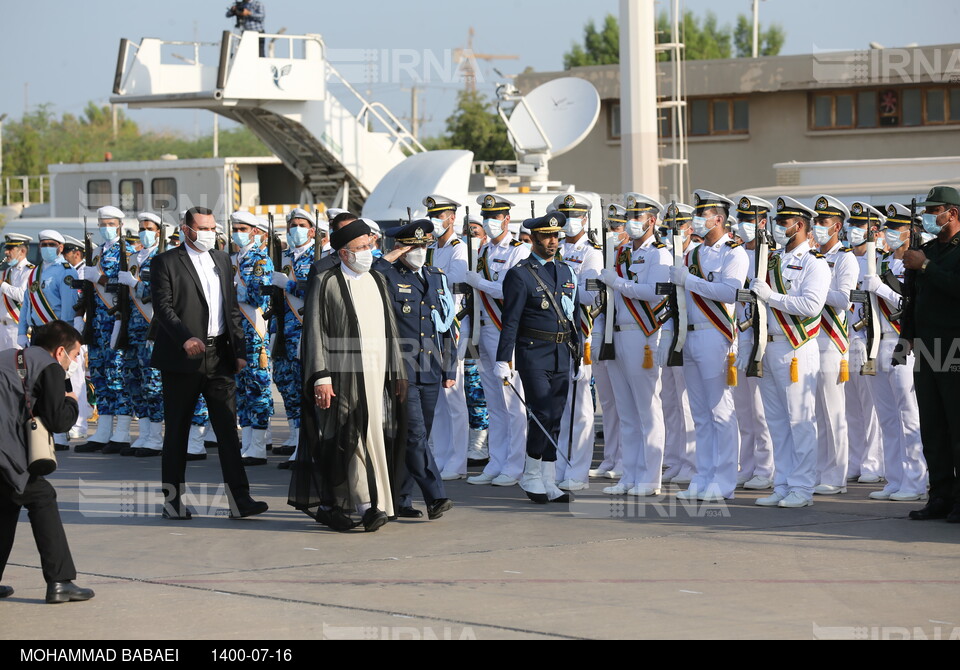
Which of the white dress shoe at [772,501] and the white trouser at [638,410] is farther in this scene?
the white trouser at [638,410]

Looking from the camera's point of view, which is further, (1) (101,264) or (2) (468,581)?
(1) (101,264)

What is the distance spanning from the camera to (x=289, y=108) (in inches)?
1001

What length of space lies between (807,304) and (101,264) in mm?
7204

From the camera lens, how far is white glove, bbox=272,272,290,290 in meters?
12.8

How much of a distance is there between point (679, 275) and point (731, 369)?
0.78 m

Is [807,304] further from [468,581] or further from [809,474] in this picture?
[468,581]

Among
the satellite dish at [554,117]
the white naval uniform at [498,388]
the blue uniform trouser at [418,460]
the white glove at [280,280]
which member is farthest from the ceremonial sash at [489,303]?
the satellite dish at [554,117]

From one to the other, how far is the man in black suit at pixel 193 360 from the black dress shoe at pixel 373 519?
0.99 m

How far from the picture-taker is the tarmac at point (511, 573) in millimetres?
6621

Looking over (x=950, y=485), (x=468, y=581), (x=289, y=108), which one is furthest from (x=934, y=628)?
(x=289, y=108)

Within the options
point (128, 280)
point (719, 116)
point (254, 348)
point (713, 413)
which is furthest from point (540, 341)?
point (719, 116)

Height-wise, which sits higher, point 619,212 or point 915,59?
point 915,59

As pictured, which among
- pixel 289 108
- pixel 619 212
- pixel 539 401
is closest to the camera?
pixel 539 401

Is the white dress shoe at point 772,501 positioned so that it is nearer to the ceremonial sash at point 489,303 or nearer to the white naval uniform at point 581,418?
the white naval uniform at point 581,418
